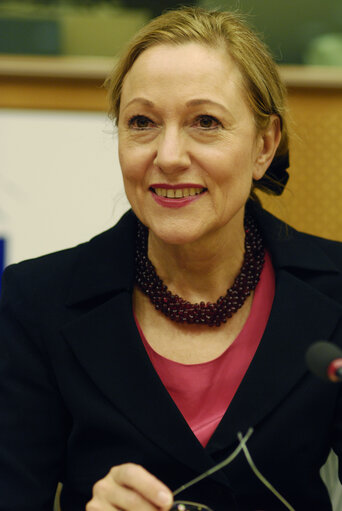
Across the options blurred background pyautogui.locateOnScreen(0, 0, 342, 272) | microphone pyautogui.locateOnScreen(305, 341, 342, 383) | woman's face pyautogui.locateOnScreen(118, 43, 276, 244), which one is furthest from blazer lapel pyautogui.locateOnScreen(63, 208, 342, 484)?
Result: blurred background pyautogui.locateOnScreen(0, 0, 342, 272)

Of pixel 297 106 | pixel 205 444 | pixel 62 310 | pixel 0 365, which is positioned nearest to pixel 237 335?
pixel 205 444

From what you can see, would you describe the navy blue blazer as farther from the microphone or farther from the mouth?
the microphone

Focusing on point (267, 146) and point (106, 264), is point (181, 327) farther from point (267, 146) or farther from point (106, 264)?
point (267, 146)

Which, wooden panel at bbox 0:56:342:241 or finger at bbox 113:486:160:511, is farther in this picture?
wooden panel at bbox 0:56:342:241

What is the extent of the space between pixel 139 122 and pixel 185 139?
97 mm

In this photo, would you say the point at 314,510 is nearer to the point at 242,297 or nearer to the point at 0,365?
the point at 242,297

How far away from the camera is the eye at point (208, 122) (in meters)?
1.23

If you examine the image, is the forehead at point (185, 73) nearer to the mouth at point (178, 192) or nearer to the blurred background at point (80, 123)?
the mouth at point (178, 192)

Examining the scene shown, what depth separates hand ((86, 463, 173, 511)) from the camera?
938 millimetres

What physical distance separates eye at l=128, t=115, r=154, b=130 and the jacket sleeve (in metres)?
0.38

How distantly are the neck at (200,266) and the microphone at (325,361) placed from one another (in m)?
0.57

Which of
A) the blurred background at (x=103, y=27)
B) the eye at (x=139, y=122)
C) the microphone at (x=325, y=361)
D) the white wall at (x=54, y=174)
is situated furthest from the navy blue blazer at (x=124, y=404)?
the blurred background at (x=103, y=27)

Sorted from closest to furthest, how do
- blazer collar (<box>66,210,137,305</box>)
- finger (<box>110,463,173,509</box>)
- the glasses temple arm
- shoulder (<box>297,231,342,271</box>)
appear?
finger (<box>110,463,173,509</box>) → the glasses temple arm → blazer collar (<box>66,210,137,305</box>) → shoulder (<box>297,231,342,271</box>)

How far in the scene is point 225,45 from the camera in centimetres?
128
